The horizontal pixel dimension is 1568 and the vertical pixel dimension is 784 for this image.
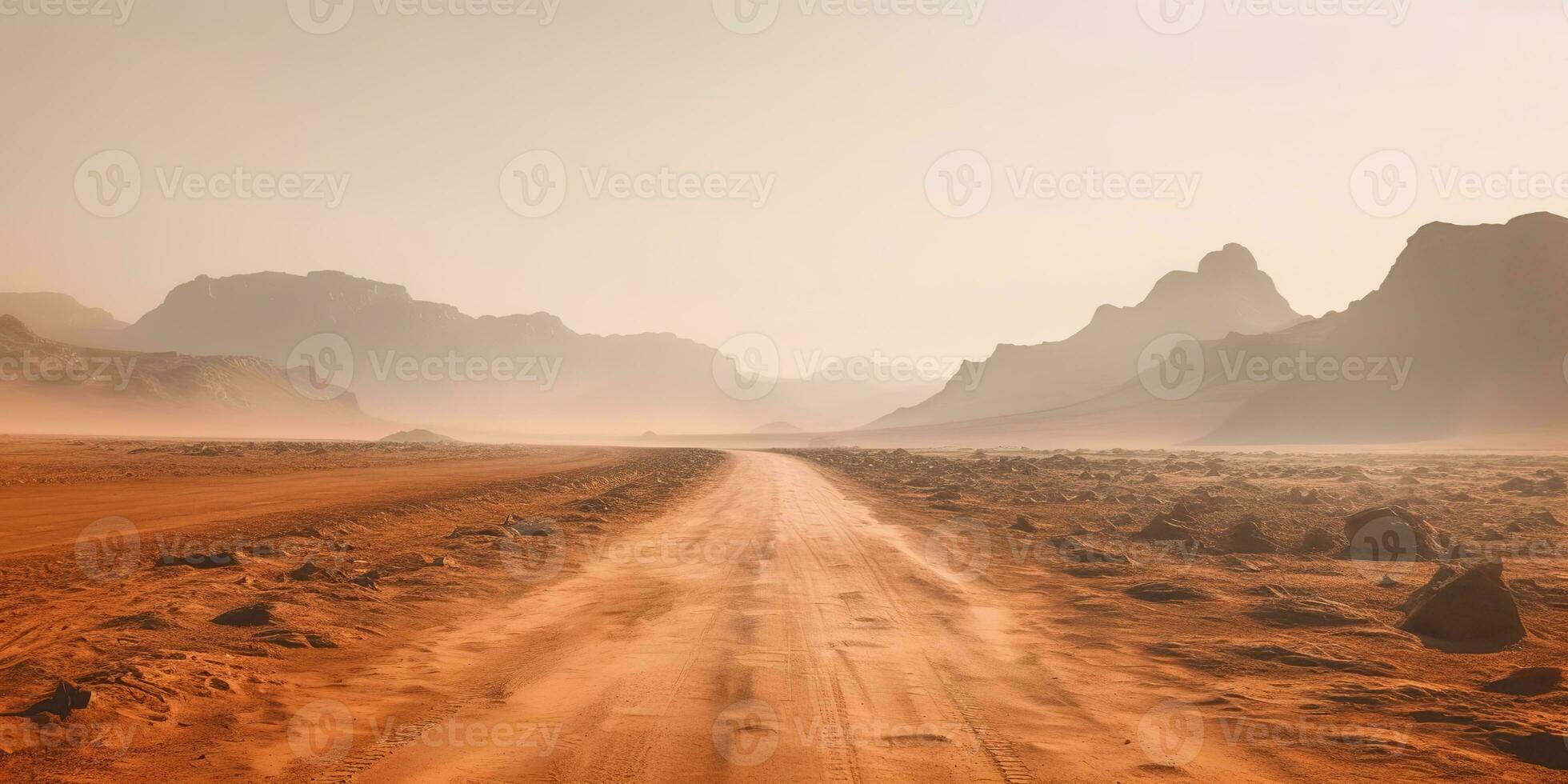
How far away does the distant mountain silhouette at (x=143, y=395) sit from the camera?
127125 mm

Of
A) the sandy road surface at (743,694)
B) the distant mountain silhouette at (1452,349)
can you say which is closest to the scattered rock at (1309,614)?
the sandy road surface at (743,694)

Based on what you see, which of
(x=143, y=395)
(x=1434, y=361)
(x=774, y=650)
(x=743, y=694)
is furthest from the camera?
(x=143, y=395)

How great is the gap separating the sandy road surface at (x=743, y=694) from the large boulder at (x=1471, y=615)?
14.0 ft

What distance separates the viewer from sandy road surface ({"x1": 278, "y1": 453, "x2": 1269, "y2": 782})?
588 centimetres

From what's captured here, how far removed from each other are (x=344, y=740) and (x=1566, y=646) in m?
12.3

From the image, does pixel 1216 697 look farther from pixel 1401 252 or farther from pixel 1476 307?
pixel 1401 252

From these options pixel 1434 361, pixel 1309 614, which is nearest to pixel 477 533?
pixel 1309 614

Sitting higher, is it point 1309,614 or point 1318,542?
point 1318,542

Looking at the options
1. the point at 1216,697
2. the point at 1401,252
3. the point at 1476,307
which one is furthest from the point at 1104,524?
the point at 1401,252

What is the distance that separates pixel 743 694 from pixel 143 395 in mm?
172315

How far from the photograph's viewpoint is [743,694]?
24.5 feet

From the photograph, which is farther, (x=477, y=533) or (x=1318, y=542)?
(x=477, y=533)

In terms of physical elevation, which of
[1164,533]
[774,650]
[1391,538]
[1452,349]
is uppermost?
[1452,349]

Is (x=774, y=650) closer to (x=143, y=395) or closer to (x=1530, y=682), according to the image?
(x=1530, y=682)
